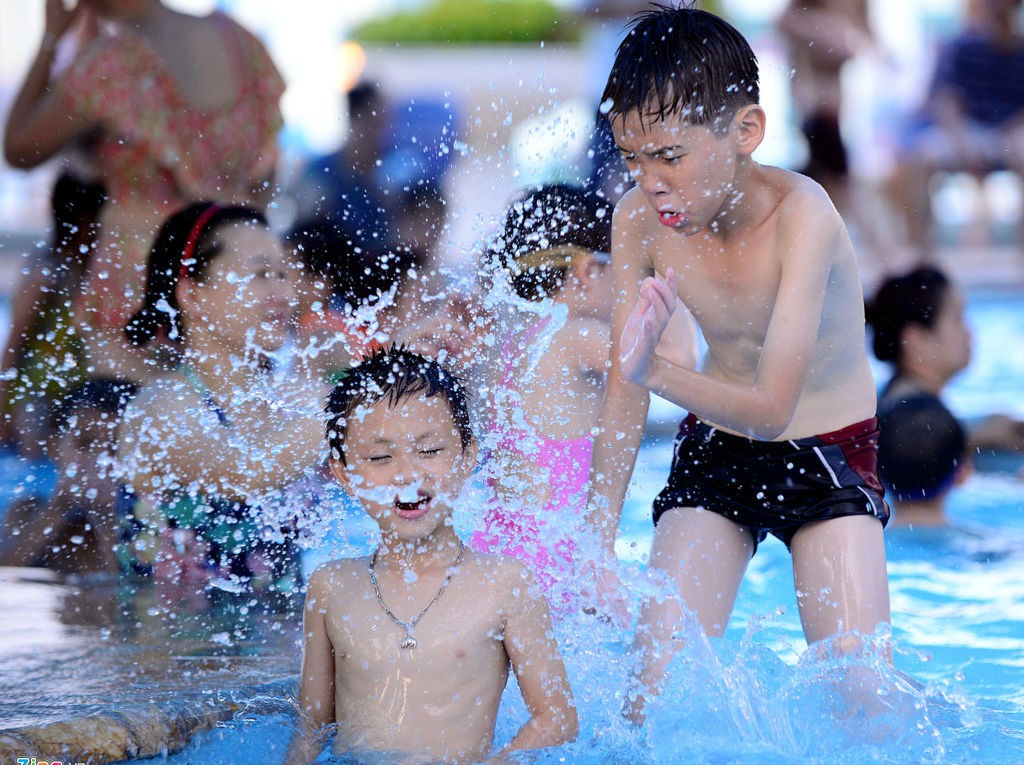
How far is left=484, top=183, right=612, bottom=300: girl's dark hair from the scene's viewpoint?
3.83 m

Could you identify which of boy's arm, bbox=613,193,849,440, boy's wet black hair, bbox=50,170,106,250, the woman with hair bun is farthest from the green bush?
boy's arm, bbox=613,193,849,440

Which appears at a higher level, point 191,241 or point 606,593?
point 191,241

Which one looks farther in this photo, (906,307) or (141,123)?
(906,307)

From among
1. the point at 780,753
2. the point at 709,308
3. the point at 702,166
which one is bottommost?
the point at 780,753

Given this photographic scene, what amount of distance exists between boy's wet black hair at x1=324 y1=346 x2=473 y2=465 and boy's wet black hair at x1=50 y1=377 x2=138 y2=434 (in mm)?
1558

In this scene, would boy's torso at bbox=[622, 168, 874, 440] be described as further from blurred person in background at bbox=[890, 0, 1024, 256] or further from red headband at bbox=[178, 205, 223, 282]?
blurred person in background at bbox=[890, 0, 1024, 256]

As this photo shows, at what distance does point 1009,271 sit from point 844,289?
8170mm

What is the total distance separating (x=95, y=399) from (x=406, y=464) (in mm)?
2403

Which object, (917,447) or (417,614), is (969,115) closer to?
(917,447)

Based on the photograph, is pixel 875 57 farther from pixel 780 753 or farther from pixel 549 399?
pixel 780 753

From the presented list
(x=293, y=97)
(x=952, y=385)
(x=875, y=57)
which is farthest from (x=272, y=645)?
(x=293, y=97)

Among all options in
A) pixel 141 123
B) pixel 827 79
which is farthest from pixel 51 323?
pixel 827 79

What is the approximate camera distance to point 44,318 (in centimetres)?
527

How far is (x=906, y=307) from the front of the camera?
5.16 metres
